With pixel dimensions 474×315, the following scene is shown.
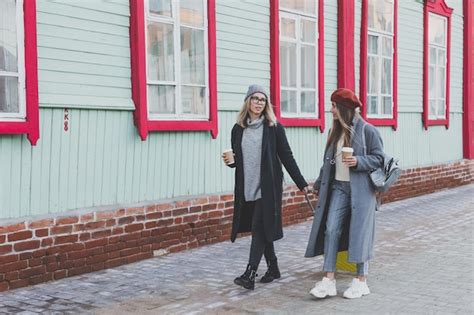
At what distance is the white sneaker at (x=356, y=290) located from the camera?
597 centimetres

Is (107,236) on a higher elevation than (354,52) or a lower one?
lower

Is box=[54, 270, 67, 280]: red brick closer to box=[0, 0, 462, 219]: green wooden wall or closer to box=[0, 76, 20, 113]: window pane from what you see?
box=[0, 0, 462, 219]: green wooden wall

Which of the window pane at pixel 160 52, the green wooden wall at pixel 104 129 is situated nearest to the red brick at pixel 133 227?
the green wooden wall at pixel 104 129

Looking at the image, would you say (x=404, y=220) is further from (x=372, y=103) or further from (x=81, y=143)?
(x=81, y=143)

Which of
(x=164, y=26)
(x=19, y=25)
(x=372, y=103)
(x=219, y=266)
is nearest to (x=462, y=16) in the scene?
(x=372, y=103)

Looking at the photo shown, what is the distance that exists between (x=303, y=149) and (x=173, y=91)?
3016mm

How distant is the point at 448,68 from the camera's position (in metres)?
15.6

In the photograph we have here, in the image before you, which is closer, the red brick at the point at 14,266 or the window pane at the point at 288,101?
the red brick at the point at 14,266

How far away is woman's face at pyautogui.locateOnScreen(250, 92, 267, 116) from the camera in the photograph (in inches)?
250

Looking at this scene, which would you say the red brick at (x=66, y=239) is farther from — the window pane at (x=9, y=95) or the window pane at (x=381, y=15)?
the window pane at (x=381, y=15)

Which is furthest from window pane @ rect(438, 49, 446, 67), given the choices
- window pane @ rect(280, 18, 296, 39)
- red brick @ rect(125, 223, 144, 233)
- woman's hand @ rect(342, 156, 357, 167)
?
woman's hand @ rect(342, 156, 357, 167)

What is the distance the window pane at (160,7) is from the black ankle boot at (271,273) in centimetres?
325

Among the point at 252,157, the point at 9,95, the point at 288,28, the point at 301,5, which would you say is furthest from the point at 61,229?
the point at 301,5

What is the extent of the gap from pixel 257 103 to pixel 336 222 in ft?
4.24
